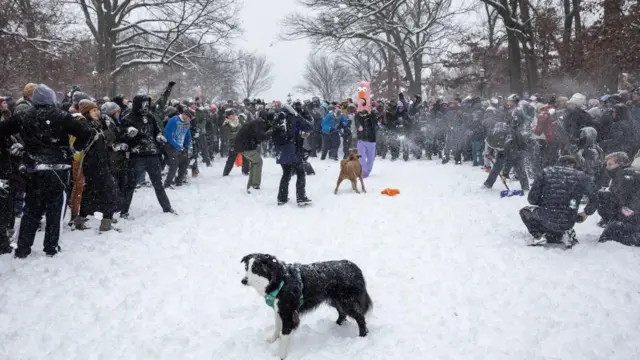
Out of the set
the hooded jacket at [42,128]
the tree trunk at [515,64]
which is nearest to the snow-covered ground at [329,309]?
the hooded jacket at [42,128]

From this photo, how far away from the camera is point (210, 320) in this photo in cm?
437

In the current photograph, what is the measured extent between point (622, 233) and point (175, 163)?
891cm

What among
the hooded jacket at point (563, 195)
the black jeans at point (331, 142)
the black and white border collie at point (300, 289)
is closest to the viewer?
the black and white border collie at point (300, 289)

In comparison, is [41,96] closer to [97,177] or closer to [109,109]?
[97,177]

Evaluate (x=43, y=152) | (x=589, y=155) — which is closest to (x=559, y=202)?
(x=589, y=155)

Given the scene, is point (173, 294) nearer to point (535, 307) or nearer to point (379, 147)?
point (535, 307)

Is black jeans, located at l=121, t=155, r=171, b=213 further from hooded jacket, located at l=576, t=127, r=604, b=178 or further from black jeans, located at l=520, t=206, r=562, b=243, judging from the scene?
hooded jacket, located at l=576, t=127, r=604, b=178

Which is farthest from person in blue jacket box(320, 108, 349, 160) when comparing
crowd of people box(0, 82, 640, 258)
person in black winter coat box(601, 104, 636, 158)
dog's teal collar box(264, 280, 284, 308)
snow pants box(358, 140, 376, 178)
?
dog's teal collar box(264, 280, 284, 308)

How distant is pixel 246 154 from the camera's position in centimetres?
1043

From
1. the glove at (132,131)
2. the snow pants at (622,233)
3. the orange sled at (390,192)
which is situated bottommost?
the snow pants at (622,233)

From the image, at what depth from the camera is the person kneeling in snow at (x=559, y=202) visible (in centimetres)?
593

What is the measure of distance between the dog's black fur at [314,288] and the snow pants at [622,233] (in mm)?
3981

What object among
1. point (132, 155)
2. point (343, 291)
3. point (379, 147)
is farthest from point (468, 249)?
point (379, 147)

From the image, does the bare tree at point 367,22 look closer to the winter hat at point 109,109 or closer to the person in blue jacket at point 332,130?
the person in blue jacket at point 332,130
